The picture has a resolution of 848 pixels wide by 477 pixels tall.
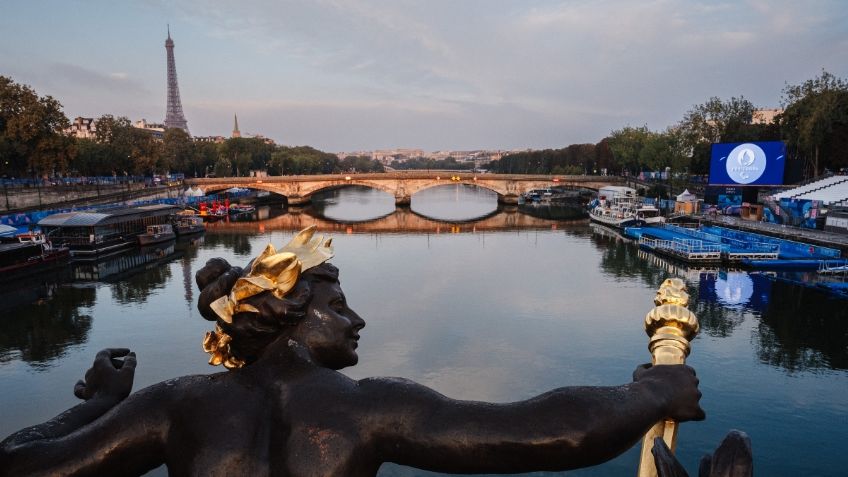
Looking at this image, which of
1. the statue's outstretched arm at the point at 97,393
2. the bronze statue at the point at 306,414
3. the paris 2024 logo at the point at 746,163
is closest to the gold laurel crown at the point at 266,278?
the bronze statue at the point at 306,414

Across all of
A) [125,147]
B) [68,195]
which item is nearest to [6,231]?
[68,195]

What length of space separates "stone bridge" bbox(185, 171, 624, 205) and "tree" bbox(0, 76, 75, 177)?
1779 centimetres

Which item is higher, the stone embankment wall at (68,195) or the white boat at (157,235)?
the stone embankment wall at (68,195)

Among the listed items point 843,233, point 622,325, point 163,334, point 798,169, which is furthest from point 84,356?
point 798,169

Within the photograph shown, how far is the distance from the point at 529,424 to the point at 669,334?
462 mm

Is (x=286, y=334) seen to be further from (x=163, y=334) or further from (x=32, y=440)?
(x=163, y=334)

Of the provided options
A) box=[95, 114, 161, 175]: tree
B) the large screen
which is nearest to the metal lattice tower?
box=[95, 114, 161, 175]: tree

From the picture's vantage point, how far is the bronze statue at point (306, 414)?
1.36 meters

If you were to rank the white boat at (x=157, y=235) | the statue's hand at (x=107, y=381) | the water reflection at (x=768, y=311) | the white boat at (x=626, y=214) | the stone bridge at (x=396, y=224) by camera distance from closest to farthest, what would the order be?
the statue's hand at (x=107, y=381)
the water reflection at (x=768, y=311)
the white boat at (x=157, y=235)
the white boat at (x=626, y=214)
the stone bridge at (x=396, y=224)

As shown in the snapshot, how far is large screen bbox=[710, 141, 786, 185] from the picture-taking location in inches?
1387

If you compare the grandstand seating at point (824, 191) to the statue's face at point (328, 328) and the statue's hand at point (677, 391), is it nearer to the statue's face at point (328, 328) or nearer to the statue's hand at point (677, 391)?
the statue's hand at point (677, 391)

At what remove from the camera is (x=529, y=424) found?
1.36 meters

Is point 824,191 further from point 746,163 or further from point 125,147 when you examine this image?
point 125,147

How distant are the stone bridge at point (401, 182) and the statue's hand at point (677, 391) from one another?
176ft
